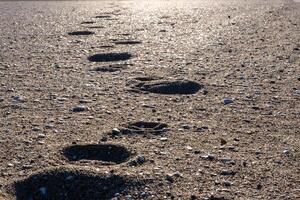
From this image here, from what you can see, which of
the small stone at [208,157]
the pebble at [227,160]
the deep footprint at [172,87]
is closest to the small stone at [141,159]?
the small stone at [208,157]

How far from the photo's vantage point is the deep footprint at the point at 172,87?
5.61m

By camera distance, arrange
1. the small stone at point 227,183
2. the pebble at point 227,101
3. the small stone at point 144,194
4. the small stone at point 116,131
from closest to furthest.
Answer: the small stone at point 144,194 < the small stone at point 227,183 < the small stone at point 116,131 < the pebble at point 227,101

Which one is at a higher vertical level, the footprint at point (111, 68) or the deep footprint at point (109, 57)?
the footprint at point (111, 68)

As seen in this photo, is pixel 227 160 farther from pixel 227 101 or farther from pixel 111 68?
pixel 111 68

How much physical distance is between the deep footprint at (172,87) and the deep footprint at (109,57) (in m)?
1.50

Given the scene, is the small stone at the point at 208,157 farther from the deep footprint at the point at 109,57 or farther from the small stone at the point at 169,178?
the deep footprint at the point at 109,57

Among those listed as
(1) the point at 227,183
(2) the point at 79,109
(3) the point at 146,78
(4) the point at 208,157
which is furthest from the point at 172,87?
(1) the point at 227,183

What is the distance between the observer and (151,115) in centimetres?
476

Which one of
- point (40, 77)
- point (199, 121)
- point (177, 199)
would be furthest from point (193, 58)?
point (177, 199)

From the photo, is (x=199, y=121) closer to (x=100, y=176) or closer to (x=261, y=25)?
(x=100, y=176)

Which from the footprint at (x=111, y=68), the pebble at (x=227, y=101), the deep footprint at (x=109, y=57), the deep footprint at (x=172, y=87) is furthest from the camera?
the deep footprint at (x=109, y=57)

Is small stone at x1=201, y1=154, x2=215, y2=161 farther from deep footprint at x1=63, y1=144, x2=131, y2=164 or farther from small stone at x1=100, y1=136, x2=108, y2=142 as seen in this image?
small stone at x1=100, y1=136, x2=108, y2=142

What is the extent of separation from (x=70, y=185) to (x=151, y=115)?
1.49 meters

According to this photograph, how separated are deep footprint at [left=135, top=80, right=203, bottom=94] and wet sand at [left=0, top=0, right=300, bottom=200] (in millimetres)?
20
